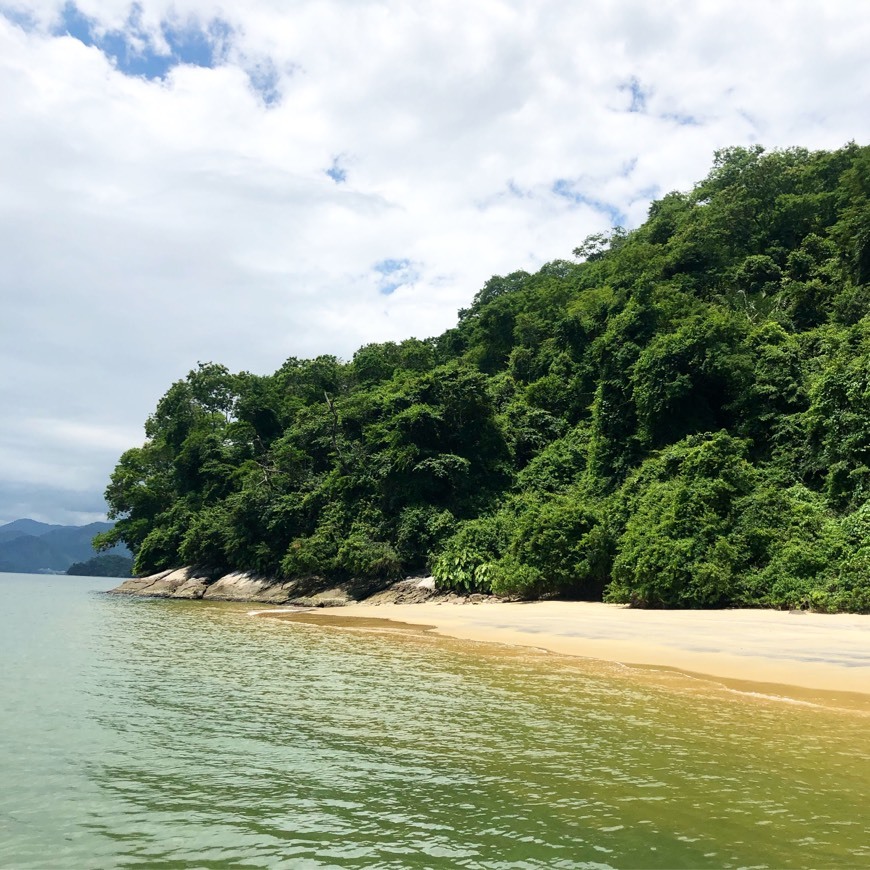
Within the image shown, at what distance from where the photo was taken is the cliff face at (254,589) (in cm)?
3647

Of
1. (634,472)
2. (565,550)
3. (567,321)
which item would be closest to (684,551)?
(565,550)

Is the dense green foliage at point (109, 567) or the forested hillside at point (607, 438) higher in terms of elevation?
the forested hillside at point (607, 438)

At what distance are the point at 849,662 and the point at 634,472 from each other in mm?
18634

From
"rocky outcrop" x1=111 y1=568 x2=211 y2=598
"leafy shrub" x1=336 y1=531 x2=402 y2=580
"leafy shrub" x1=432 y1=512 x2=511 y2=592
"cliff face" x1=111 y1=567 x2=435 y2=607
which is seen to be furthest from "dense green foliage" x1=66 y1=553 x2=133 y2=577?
"leafy shrub" x1=432 y1=512 x2=511 y2=592

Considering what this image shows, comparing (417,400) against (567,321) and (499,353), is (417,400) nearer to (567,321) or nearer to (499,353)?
(567,321)

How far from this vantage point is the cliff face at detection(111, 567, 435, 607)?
120 ft

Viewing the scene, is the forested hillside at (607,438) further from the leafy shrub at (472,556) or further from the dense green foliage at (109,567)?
the dense green foliage at (109,567)

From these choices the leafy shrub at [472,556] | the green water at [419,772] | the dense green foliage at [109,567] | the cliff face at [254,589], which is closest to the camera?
the green water at [419,772]

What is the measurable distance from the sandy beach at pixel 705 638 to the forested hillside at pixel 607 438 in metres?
2.32

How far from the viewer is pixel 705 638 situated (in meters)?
17.2

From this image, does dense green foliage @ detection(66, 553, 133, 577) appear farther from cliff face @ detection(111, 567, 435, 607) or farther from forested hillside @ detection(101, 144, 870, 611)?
cliff face @ detection(111, 567, 435, 607)

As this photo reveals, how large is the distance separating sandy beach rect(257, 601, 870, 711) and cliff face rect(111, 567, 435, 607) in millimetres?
8407

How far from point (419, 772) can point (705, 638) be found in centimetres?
1218

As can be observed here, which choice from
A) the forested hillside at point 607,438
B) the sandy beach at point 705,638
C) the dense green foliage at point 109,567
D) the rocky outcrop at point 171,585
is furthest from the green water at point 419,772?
the dense green foliage at point 109,567
